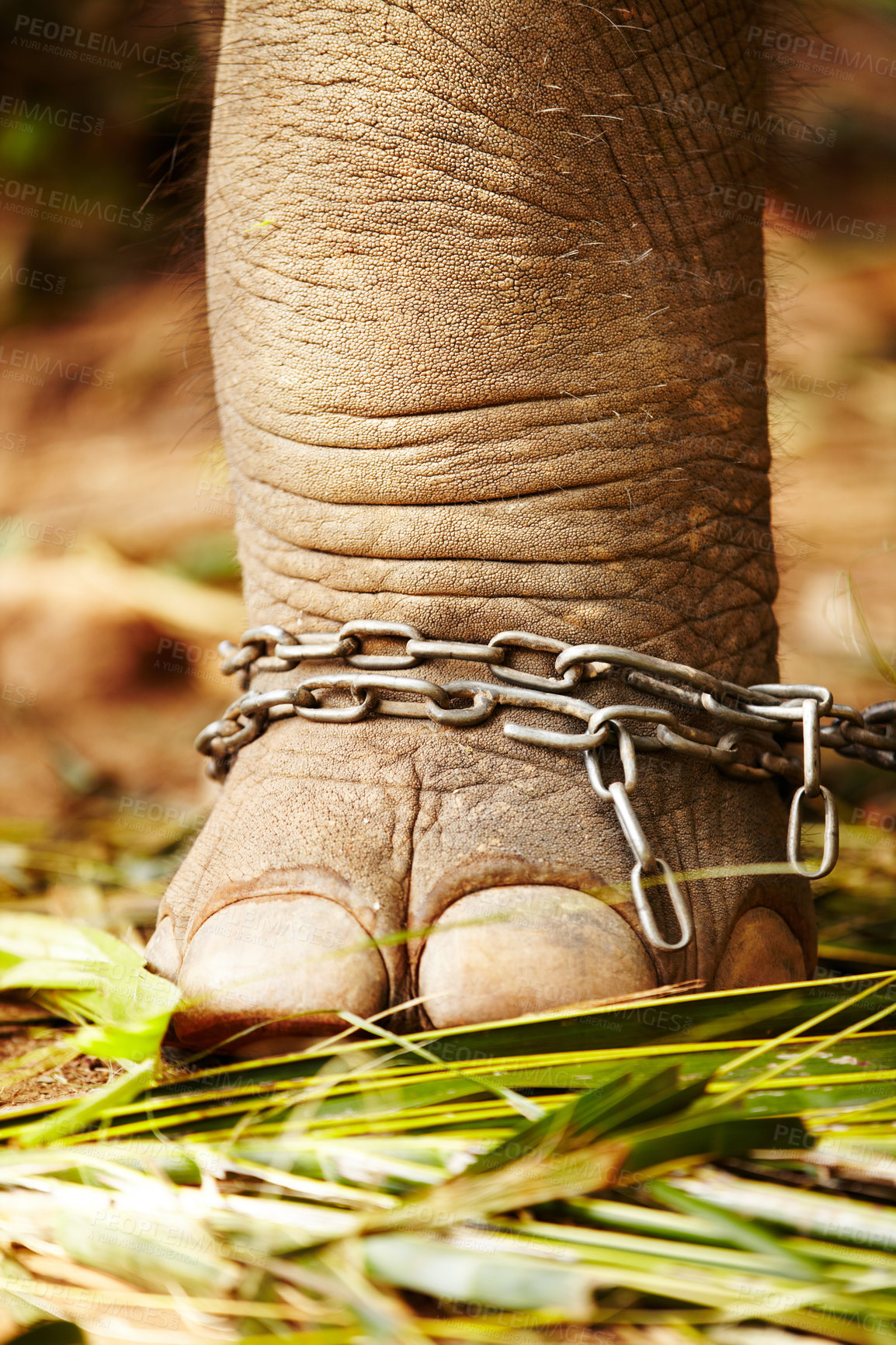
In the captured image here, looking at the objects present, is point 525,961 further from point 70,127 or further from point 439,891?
point 70,127

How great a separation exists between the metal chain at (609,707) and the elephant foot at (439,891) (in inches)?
0.7

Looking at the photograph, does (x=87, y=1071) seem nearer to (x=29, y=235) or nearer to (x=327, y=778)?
(x=327, y=778)

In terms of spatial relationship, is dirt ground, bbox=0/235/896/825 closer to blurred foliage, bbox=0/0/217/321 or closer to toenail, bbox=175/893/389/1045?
blurred foliage, bbox=0/0/217/321

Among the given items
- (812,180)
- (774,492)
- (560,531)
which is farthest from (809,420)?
(560,531)

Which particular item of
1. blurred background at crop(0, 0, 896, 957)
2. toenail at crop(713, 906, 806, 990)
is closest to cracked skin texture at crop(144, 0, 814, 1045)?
toenail at crop(713, 906, 806, 990)

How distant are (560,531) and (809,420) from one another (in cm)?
334

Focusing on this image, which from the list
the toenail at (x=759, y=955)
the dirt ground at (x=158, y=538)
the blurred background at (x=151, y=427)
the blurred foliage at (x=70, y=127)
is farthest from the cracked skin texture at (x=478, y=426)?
the blurred foliage at (x=70, y=127)

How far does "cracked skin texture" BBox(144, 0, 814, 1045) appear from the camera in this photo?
0.76 m

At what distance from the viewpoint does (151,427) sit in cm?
399

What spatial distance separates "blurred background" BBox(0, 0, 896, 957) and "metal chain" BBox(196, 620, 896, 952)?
5.7 inches

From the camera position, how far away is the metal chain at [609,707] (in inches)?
29.2

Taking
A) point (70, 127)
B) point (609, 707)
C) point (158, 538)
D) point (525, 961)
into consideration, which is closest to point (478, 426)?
point (609, 707)

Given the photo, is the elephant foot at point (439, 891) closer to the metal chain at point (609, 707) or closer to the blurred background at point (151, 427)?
the metal chain at point (609, 707)

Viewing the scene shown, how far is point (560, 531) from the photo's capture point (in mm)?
827
